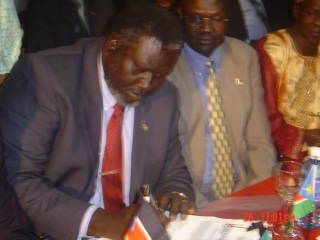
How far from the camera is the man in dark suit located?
5.55ft

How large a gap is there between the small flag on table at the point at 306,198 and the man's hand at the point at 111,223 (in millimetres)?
530

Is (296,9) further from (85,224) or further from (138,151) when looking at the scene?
(85,224)

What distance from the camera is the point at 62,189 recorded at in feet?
6.04

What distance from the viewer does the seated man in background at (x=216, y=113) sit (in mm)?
2371

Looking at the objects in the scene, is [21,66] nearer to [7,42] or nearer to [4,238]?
[4,238]

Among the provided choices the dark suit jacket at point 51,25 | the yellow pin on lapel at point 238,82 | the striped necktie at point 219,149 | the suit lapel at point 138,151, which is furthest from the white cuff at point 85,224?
the dark suit jacket at point 51,25

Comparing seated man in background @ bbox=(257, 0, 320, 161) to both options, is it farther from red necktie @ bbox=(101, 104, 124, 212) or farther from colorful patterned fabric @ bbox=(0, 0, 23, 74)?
colorful patterned fabric @ bbox=(0, 0, 23, 74)

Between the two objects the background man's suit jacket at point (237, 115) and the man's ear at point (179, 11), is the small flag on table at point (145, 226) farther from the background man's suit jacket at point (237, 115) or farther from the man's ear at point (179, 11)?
the man's ear at point (179, 11)

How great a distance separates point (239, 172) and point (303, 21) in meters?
0.93

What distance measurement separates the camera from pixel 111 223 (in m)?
1.54

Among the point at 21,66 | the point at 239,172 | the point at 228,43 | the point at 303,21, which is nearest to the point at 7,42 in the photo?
the point at 21,66

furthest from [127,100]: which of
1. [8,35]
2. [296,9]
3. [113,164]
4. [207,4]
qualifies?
[296,9]

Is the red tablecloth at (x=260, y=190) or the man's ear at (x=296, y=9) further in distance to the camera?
the man's ear at (x=296, y=9)

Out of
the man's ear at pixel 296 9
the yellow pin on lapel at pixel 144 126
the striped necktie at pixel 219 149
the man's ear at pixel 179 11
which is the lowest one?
the striped necktie at pixel 219 149
